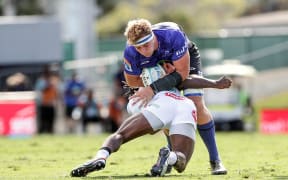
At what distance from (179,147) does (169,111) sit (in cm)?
42

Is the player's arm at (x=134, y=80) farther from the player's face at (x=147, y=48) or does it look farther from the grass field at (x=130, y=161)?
the grass field at (x=130, y=161)

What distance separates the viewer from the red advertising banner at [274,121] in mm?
28406

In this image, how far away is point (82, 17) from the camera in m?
45.8

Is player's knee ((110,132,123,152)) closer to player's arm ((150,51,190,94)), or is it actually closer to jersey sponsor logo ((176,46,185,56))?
player's arm ((150,51,190,94))

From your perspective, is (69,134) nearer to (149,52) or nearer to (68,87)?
(68,87)

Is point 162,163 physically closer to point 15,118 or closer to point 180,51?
point 180,51

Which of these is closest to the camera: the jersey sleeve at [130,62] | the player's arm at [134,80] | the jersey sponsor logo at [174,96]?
the jersey sponsor logo at [174,96]

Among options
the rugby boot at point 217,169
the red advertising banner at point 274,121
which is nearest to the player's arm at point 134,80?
the rugby boot at point 217,169

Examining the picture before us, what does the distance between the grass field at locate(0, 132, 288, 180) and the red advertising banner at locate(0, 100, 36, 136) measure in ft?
16.6

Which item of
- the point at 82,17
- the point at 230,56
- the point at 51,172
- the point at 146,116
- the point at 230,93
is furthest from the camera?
the point at 82,17

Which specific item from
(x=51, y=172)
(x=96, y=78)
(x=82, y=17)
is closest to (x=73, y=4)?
(x=82, y=17)

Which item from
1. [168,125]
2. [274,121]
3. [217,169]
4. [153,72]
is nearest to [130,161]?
[217,169]

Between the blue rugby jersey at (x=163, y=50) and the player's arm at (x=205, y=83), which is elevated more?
the blue rugby jersey at (x=163, y=50)

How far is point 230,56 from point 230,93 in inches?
312
